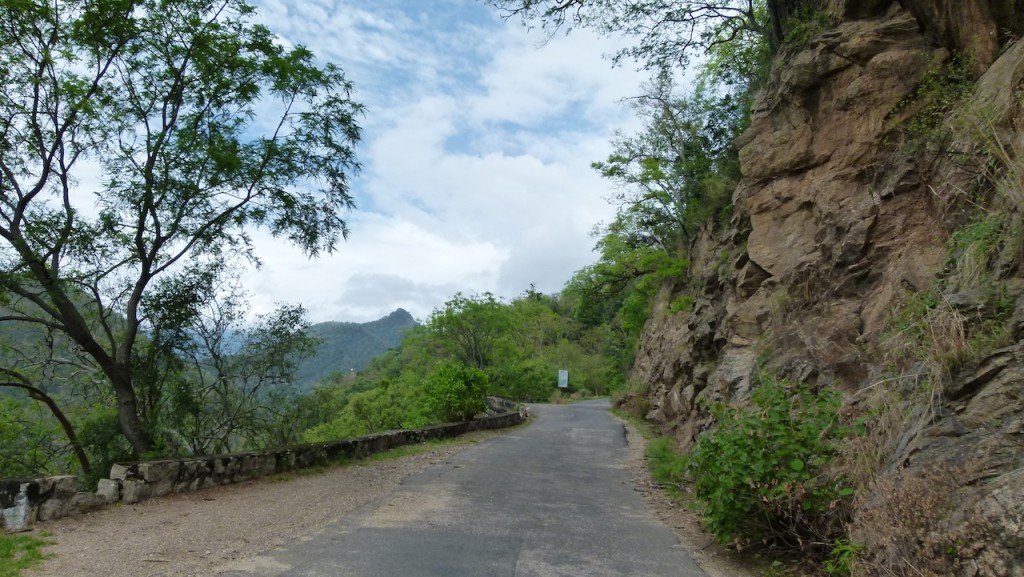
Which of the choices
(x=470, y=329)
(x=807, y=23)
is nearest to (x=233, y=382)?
(x=807, y=23)

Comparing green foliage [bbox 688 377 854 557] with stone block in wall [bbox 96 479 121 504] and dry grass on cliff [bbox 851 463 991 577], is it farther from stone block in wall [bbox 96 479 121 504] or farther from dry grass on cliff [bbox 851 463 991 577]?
stone block in wall [bbox 96 479 121 504]

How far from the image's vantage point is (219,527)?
6.67m

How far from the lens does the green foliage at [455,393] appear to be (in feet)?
61.0

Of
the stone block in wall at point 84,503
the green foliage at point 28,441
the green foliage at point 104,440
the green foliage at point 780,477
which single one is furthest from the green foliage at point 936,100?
the green foliage at point 28,441

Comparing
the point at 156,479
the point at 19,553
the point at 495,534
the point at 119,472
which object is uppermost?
the point at 119,472

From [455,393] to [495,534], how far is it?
12.1 m

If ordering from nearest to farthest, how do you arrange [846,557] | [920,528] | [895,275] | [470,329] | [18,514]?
1. [920,528]
2. [846,557]
3. [18,514]
4. [895,275]
5. [470,329]

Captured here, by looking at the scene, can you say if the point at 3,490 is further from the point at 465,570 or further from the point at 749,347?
the point at 749,347

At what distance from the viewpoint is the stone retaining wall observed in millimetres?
6426

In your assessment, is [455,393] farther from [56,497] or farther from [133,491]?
[56,497]

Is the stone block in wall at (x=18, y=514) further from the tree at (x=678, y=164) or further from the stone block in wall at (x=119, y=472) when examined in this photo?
the tree at (x=678, y=164)

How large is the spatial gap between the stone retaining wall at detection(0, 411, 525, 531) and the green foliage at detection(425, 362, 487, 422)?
17.5ft

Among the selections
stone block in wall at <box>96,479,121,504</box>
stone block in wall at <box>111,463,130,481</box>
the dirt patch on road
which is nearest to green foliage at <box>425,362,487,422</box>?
the dirt patch on road

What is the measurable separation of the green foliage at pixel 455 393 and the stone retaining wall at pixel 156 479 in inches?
210
